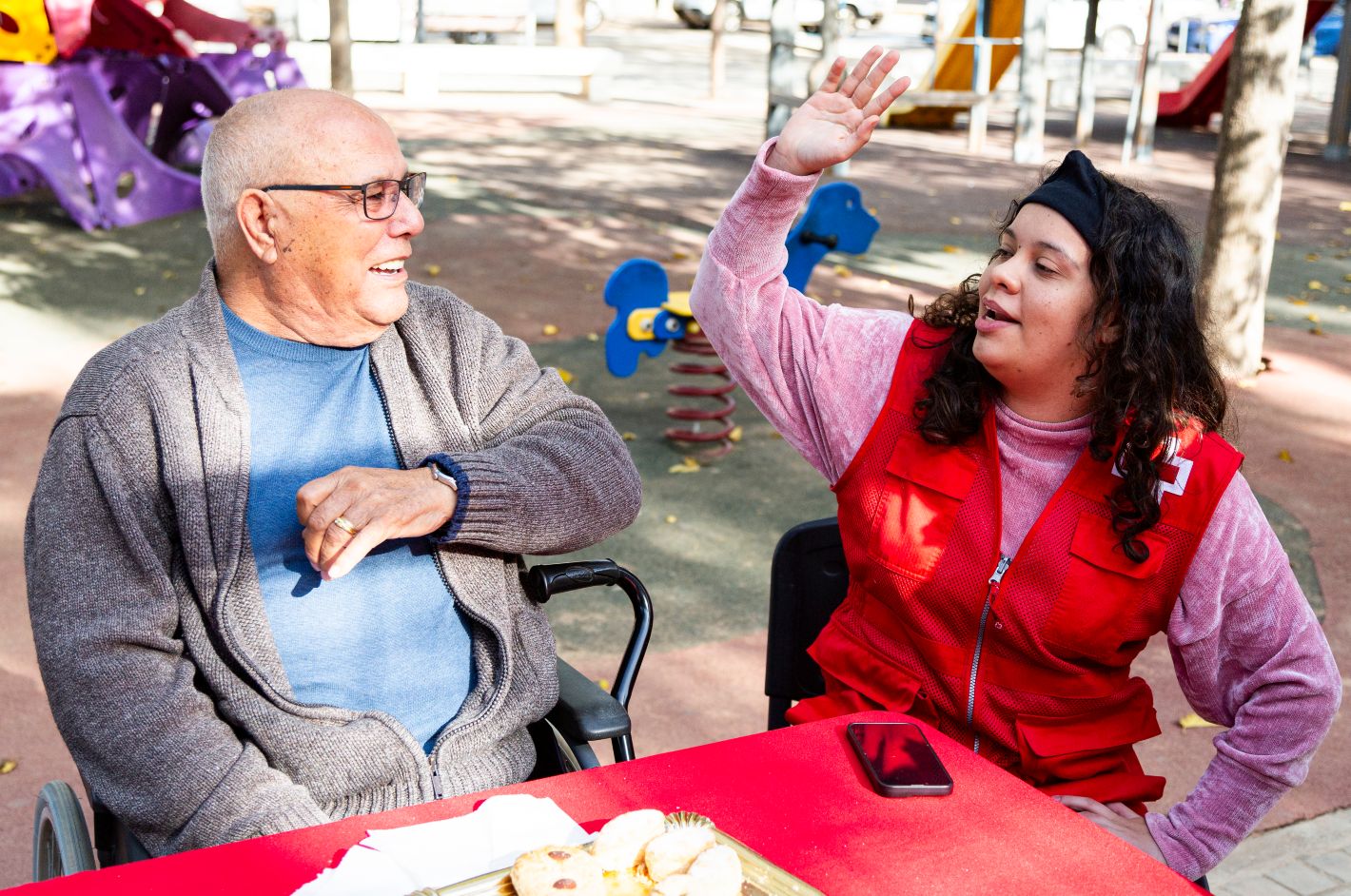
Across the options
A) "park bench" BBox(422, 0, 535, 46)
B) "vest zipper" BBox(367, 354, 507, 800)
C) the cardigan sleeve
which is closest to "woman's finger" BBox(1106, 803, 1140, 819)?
"vest zipper" BBox(367, 354, 507, 800)

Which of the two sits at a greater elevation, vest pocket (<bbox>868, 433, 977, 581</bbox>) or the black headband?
the black headband

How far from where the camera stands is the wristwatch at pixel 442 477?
2.23 m

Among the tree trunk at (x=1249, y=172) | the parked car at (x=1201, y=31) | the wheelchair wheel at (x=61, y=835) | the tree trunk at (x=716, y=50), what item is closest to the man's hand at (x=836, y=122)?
the wheelchair wheel at (x=61, y=835)

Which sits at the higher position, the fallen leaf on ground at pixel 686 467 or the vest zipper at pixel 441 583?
the vest zipper at pixel 441 583

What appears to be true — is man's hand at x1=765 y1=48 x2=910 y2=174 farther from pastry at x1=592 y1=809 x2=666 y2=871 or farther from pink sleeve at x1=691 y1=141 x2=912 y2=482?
pastry at x1=592 y1=809 x2=666 y2=871

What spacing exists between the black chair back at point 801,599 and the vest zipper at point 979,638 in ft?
1.11

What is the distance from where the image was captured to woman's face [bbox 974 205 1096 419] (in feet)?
7.34

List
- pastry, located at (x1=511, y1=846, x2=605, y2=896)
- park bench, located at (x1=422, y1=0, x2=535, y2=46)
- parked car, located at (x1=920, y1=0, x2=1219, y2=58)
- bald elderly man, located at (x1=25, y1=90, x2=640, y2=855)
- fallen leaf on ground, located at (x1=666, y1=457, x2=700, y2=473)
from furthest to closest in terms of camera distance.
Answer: parked car, located at (x1=920, y1=0, x2=1219, y2=58)
park bench, located at (x1=422, y1=0, x2=535, y2=46)
fallen leaf on ground, located at (x1=666, y1=457, x2=700, y2=473)
bald elderly man, located at (x1=25, y1=90, x2=640, y2=855)
pastry, located at (x1=511, y1=846, x2=605, y2=896)

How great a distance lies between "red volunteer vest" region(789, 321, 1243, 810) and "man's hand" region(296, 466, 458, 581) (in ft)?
2.50

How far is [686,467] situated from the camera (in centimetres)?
573

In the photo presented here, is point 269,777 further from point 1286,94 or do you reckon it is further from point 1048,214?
point 1286,94

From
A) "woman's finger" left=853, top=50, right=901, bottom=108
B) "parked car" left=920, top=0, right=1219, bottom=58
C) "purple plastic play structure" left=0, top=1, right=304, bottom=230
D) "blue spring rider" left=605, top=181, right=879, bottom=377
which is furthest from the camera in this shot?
"parked car" left=920, top=0, right=1219, bottom=58

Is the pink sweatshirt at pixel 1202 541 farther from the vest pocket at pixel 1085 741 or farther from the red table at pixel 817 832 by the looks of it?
the red table at pixel 817 832

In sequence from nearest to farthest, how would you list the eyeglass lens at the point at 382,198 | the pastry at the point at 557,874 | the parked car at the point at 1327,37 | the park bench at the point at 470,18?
the pastry at the point at 557,874, the eyeglass lens at the point at 382,198, the park bench at the point at 470,18, the parked car at the point at 1327,37
